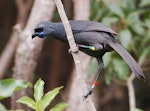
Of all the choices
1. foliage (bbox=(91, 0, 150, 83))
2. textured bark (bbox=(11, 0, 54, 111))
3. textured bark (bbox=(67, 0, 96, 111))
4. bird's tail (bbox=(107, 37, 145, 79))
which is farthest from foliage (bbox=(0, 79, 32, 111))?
foliage (bbox=(91, 0, 150, 83))

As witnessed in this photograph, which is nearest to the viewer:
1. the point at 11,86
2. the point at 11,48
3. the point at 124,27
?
the point at 11,86

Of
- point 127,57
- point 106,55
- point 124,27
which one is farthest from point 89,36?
point 124,27

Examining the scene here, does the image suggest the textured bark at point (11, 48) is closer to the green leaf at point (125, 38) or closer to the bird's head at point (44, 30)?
the green leaf at point (125, 38)

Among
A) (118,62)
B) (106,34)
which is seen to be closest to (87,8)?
(118,62)

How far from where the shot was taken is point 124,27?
3.75 meters

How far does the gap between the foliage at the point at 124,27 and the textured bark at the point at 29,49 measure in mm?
508

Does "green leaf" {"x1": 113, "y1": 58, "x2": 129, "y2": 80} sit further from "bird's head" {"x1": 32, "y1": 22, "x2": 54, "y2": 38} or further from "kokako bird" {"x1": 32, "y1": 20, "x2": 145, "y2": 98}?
"bird's head" {"x1": 32, "y1": 22, "x2": 54, "y2": 38}

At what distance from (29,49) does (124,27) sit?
0.87 metres

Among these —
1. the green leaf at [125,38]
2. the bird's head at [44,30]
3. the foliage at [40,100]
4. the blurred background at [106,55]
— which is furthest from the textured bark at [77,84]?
the foliage at [40,100]

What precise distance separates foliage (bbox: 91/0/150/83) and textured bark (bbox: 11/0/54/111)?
1.67 ft

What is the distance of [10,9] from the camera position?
18.5ft

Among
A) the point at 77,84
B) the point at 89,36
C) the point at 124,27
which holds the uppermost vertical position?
the point at 124,27

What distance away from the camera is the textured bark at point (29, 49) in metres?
3.39

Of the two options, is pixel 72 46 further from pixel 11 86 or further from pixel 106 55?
pixel 106 55
